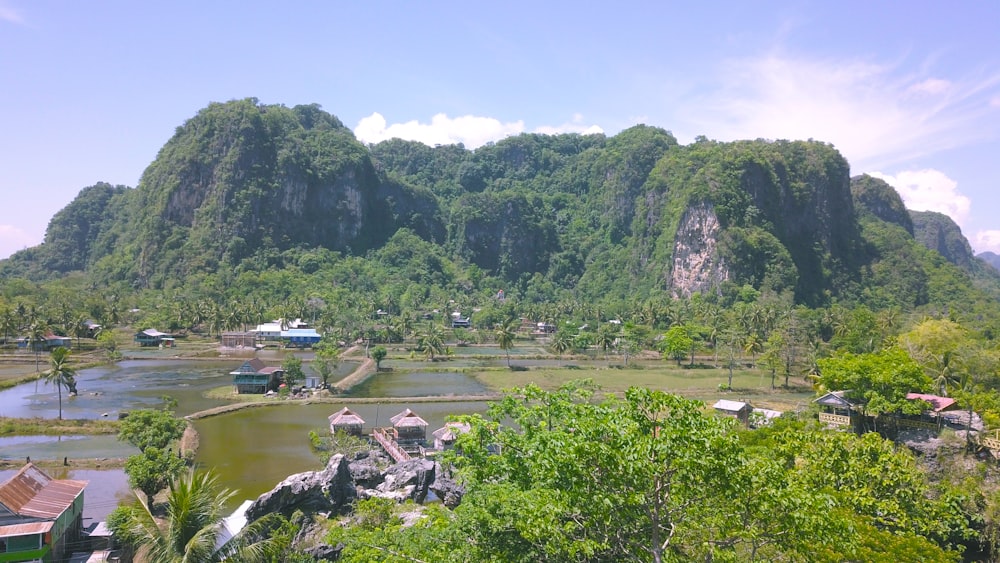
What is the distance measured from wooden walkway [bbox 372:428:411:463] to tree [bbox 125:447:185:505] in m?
9.16

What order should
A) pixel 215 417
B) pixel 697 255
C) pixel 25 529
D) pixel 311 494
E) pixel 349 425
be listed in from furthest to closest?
pixel 697 255 < pixel 215 417 < pixel 349 425 < pixel 311 494 < pixel 25 529

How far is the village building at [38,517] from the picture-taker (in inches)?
653

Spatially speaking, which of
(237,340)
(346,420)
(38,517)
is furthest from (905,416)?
(237,340)

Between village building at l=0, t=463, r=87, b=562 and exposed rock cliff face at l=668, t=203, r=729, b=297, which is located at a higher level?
exposed rock cliff face at l=668, t=203, r=729, b=297

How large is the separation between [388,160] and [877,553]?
7672 inches

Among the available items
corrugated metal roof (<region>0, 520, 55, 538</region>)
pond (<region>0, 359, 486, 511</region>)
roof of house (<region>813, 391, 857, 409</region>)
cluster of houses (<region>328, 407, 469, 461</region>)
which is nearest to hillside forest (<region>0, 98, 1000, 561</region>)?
roof of house (<region>813, 391, 857, 409</region>)

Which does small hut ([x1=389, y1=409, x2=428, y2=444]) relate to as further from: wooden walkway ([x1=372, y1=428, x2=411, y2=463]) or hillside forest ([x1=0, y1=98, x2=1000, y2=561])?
hillside forest ([x1=0, y1=98, x2=1000, y2=561])

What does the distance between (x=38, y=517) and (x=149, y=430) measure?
8779 millimetres

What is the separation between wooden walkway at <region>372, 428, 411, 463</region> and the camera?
2898 cm

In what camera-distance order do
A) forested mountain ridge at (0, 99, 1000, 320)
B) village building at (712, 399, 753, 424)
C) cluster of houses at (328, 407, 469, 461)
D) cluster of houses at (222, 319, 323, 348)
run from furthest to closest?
forested mountain ridge at (0, 99, 1000, 320) → cluster of houses at (222, 319, 323, 348) → village building at (712, 399, 753, 424) → cluster of houses at (328, 407, 469, 461)

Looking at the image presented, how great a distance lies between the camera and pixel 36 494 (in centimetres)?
1805

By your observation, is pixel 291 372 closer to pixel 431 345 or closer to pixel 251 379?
pixel 251 379

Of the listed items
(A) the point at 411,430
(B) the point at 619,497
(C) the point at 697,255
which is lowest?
(A) the point at 411,430

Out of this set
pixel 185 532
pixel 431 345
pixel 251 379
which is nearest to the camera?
pixel 185 532
